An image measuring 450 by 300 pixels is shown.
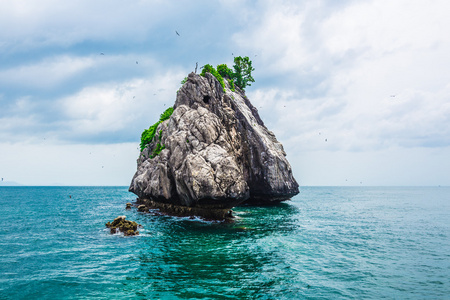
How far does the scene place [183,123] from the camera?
4422cm

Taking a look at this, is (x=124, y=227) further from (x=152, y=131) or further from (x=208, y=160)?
(x=152, y=131)

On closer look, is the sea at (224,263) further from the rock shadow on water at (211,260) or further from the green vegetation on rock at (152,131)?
the green vegetation on rock at (152,131)

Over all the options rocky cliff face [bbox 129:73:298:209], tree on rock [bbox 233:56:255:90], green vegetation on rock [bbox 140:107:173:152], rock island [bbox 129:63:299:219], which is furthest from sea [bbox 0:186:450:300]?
tree on rock [bbox 233:56:255:90]

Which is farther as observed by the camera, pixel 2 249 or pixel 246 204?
pixel 246 204

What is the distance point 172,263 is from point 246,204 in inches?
1817

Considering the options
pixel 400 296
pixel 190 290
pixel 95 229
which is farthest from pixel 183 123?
pixel 400 296

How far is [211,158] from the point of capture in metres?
38.2

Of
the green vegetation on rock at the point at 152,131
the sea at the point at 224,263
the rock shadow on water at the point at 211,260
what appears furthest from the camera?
the green vegetation on rock at the point at 152,131

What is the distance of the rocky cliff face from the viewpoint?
3684cm

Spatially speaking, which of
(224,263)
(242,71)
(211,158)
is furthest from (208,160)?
(242,71)

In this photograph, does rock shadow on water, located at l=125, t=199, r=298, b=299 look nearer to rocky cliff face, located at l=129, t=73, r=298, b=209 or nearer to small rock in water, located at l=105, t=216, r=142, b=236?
small rock in water, located at l=105, t=216, r=142, b=236

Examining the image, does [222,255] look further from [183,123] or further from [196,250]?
[183,123]

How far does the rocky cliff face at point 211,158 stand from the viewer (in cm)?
3684

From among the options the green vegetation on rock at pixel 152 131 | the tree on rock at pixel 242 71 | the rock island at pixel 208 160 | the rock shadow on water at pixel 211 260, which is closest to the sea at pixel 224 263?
the rock shadow on water at pixel 211 260
